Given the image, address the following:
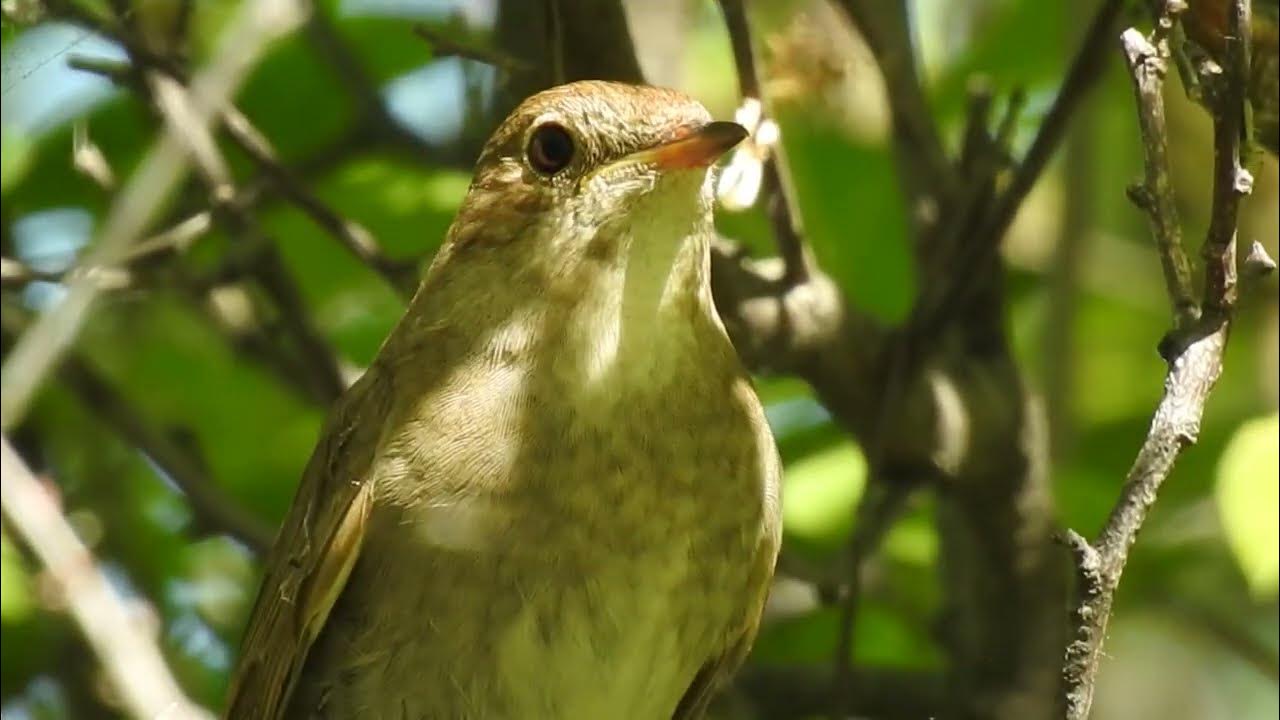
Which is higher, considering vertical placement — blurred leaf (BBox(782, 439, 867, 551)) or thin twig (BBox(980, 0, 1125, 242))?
thin twig (BBox(980, 0, 1125, 242))

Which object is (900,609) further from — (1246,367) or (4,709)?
(4,709)

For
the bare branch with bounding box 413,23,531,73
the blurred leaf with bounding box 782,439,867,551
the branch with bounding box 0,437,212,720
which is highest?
the bare branch with bounding box 413,23,531,73

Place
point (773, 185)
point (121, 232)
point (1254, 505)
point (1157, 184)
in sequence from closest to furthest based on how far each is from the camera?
point (1157, 184) → point (1254, 505) → point (121, 232) → point (773, 185)

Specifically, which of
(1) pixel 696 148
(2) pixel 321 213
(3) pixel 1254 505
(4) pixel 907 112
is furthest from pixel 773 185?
(3) pixel 1254 505

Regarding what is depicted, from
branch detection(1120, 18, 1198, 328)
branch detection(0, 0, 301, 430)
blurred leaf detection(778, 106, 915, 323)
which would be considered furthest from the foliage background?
branch detection(1120, 18, 1198, 328)

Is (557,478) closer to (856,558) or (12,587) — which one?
(856,558)

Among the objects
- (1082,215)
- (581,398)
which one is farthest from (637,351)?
(1082,215)

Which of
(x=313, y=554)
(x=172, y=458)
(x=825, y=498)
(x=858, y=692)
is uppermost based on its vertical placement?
(x=313, y=554)

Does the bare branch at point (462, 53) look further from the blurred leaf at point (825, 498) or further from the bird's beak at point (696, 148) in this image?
the blurred leaf at point (825, 498)

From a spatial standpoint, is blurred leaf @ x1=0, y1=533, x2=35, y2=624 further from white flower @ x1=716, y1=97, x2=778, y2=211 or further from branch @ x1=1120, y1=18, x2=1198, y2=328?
branch @ x1=1120, y1=18, x2=1198, y2=328

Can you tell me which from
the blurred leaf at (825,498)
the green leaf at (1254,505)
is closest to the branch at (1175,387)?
the green leaf at (1254,505)
